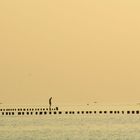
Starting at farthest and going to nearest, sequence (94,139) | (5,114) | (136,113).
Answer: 1. (5,114)
2. (136,113)
3. (94,139)

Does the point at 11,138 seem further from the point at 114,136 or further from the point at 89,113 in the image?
the point at 89,113

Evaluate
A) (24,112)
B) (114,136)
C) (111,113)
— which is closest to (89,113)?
(111,113)

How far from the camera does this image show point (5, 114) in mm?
192375

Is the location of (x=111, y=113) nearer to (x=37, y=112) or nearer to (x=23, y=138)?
(x=37, y=112)

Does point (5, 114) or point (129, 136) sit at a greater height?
Answer: point (129, 136)

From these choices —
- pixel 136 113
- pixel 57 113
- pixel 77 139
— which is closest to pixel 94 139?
pixel 77 139

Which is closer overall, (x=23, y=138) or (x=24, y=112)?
(x=23, y=138)

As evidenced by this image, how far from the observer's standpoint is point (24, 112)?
637 ft

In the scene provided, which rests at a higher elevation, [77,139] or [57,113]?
[77,139]

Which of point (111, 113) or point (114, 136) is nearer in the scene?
point (114, 136)

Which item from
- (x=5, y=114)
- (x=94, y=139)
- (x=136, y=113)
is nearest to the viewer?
(x=94, y=139)

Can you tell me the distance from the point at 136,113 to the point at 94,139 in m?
98.3

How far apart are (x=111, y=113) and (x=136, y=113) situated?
17.3 meters

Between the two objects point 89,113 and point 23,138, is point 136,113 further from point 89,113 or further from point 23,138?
point 23,138
